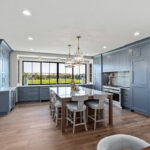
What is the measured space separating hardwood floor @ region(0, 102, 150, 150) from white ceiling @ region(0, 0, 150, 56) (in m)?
2.64

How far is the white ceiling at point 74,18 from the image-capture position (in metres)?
1.84

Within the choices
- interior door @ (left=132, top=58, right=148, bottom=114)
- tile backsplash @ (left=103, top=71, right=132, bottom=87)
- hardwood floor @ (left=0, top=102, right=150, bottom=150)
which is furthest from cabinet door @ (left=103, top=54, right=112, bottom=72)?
hardwood floor @ (left=0, top=102, right=150, bottom=150)

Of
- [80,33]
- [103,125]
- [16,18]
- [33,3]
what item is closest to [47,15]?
[33,3]

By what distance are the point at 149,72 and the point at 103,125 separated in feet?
7.53

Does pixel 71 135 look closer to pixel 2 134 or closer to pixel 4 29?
pixel 2 134

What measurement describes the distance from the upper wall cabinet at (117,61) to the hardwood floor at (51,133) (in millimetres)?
2117

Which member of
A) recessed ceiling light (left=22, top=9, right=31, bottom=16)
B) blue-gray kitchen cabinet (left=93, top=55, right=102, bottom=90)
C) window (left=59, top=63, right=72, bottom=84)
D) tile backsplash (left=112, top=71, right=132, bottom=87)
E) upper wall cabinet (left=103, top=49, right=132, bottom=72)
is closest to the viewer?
recessed ceiling light (left=22, top=9, right=31, bottom=16)

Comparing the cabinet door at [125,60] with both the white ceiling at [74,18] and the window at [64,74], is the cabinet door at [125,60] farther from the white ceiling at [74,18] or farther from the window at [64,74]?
the window at [64,74]

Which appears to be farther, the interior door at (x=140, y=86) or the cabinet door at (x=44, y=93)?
the cabinet door at (x=44, y=93)

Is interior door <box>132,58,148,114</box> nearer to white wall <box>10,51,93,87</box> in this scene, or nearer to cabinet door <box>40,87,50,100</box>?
white wall <box>10,51,93,87</box>

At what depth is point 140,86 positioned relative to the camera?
371 centimetres

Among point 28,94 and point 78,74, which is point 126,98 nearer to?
point 78,74

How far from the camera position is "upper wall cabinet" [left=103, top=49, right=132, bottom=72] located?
429 centimetres

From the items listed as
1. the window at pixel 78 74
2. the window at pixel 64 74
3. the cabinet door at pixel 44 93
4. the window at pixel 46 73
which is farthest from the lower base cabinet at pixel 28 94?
the window at pixel 78 74
